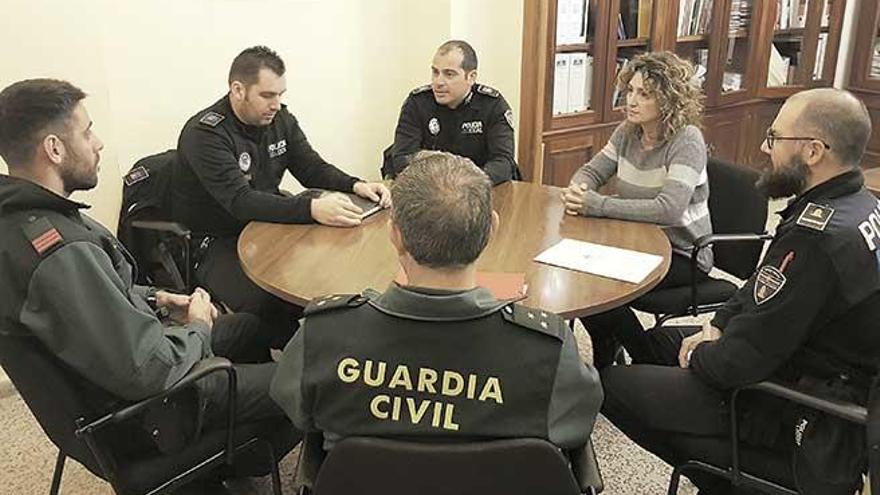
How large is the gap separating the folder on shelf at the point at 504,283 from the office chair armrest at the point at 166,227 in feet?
3.48

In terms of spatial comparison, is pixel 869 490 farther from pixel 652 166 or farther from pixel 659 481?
pixel 652 166

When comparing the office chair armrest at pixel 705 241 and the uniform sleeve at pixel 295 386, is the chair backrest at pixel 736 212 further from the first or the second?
the uniform sleeve at pixel 295 386

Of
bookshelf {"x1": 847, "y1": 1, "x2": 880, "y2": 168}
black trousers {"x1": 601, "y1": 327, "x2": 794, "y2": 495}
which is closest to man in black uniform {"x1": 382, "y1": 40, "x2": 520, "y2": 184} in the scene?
black trousers {"x1": 601, "y1": 327, "x2": 794, "y2": 495}

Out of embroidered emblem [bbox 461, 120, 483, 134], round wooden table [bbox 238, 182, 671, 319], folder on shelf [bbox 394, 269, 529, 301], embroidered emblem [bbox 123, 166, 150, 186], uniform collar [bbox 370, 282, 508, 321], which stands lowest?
round wooden table [bbox 238, 182, 671, 319]

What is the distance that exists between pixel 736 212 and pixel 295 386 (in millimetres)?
1933

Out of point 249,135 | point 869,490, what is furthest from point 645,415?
point 249,135

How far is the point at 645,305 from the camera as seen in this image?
2.63 meters

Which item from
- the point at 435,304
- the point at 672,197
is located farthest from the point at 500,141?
the point at 435,304

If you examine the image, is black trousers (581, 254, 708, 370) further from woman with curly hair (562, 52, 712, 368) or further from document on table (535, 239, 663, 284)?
document on table (535, 239, 663, 284)

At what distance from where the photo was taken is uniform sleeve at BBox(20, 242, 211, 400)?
1.54 meters

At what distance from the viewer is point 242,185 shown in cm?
266

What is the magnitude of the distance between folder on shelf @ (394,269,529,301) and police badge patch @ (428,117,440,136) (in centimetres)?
139

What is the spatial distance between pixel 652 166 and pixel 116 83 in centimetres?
214

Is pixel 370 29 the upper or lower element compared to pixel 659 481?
upper
